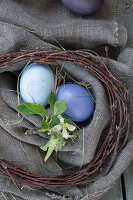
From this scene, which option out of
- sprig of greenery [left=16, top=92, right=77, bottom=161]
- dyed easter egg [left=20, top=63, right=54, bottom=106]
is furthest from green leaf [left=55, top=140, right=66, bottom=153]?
dyed easter egg [left=20, top=63, right=54, bottom=106]

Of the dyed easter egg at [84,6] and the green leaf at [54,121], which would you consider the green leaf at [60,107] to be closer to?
the green leaf at [54,121]

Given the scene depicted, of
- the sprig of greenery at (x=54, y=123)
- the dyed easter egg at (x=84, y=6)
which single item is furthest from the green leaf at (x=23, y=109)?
the dyed easter egg at (x=84, y=6)

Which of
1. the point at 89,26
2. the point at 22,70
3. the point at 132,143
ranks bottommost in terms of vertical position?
the point at 132,143

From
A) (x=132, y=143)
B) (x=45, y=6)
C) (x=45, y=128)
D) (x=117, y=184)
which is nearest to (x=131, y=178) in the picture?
(x=117, y=184)

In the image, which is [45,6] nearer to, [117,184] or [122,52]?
[122,52]

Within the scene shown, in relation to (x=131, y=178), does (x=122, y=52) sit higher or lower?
higher

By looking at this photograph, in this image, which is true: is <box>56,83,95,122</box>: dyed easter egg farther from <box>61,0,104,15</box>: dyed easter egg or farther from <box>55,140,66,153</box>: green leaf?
<box>61,0,104,15</box>: dyed easter egg
